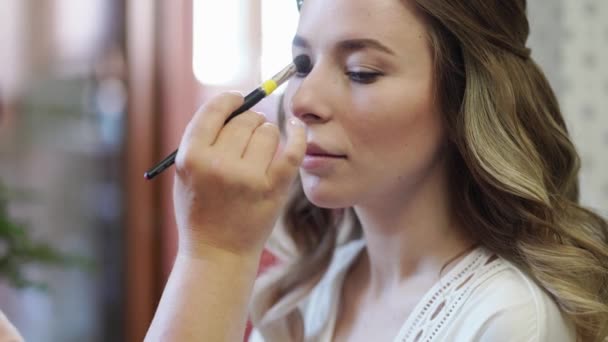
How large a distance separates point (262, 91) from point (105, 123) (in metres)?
1.25

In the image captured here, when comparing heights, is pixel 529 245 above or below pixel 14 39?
below

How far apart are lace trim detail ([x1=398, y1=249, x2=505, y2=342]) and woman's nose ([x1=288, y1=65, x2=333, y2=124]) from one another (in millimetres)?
243

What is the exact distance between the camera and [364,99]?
75cm

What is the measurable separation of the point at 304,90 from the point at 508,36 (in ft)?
0.84

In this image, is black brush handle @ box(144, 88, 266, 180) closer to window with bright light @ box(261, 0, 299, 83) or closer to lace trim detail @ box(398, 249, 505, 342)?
lace trim detail @ box(398, 249, 505, 342)

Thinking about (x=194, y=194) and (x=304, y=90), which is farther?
(x=304, y=90)

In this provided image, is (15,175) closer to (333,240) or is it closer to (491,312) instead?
(333,240)

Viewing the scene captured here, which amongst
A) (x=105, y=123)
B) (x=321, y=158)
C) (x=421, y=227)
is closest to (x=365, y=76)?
(x=321, y=158)

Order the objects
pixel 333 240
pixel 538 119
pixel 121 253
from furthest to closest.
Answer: pixel 121 253 → pixel 333 240 → pixel 538 119

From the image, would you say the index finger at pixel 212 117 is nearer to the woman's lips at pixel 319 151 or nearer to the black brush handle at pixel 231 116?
the black brush handle at pixel 231 116

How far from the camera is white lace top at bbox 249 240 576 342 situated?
70 cm

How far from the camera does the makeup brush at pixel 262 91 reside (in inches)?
25.6

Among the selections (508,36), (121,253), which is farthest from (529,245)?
(121,253)

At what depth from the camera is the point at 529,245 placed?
0.78 metres
